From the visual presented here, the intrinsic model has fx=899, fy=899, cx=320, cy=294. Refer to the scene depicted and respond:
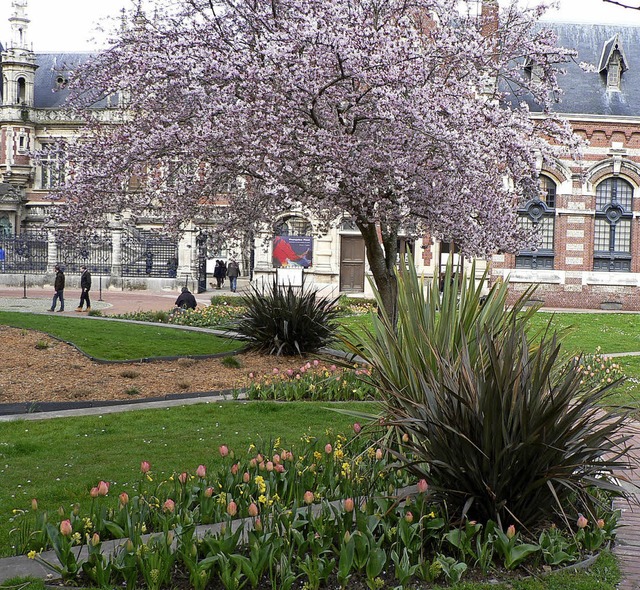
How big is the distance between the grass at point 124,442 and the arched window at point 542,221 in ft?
82.2

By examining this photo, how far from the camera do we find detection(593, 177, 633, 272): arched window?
34625 millimetres

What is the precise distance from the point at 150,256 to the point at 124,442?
106ft

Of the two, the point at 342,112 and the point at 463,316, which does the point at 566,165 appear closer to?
the point at 342,112

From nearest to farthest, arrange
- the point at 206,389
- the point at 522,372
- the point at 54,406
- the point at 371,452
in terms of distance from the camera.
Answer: the point at 522,372
the point at 371,452
the point at 54,406
the point at 206,389

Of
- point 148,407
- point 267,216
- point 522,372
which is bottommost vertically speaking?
point 148,407

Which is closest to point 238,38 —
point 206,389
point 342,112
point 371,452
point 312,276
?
point 342,112

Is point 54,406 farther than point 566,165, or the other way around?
point 566,165

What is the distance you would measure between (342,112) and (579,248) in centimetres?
2294

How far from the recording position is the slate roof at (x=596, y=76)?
114ft

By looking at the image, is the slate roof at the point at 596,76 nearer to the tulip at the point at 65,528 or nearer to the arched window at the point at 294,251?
the arched window at the point at 294,251

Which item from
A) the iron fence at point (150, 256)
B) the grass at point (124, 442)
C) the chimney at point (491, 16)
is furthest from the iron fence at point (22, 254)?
the grass at point (124, 442)

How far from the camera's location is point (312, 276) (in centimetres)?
3619

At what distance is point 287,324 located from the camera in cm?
1459

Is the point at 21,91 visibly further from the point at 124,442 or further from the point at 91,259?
the point at 124,442
